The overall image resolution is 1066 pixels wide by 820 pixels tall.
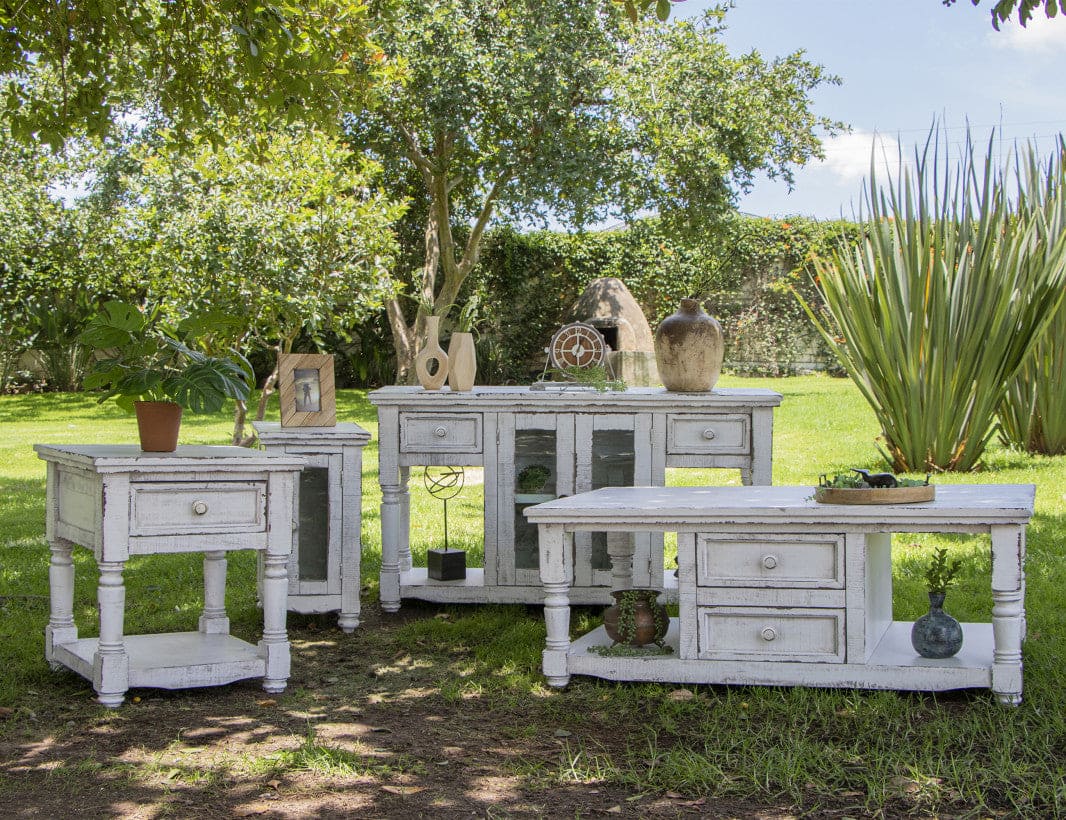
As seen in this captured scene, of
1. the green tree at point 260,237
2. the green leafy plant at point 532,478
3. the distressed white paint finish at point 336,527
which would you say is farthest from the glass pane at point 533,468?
the green tree at point 260,237

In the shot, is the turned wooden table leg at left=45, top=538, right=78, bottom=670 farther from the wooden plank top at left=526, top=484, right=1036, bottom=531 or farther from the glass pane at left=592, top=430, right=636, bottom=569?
the glass pane at left=592, top=430, right=636, bottom=569

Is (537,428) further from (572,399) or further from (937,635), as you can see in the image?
(937,635)

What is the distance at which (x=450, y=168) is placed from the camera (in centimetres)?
1342

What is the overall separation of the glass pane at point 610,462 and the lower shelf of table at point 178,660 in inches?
63.6

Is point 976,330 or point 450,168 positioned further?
point 450,168

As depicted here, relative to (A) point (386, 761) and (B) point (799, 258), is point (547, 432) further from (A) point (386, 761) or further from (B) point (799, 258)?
(B) point (799, 258)

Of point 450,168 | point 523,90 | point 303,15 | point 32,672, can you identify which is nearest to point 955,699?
point 32,672

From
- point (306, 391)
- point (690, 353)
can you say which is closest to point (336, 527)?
point (306, 391)

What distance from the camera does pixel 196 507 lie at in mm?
3602

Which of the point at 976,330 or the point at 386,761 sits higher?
the point at 976,330

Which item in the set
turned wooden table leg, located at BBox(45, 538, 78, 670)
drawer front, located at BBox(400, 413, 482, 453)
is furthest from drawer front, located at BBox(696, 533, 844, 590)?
turned wooden table leg, located at BBox(45, 538, 78, 670)

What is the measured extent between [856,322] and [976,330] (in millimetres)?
764

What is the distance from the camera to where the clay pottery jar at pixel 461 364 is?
511cm

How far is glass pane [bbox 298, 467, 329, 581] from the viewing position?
4730 millimetres
